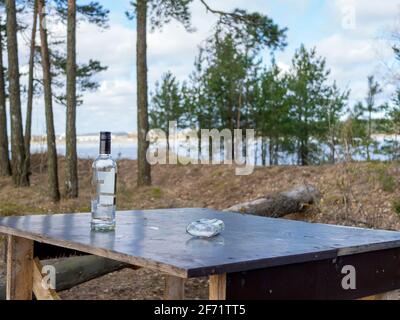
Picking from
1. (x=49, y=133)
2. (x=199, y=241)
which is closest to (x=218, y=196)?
(x=49, y=133)

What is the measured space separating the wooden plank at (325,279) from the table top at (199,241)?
0.18 feet

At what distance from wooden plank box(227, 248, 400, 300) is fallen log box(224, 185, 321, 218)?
424 cm

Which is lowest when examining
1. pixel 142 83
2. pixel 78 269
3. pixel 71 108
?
pixel 78 269

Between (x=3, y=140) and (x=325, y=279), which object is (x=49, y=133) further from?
(x=325, y=279)

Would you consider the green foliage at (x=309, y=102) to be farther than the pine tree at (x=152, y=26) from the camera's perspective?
Yes

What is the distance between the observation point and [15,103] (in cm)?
1167

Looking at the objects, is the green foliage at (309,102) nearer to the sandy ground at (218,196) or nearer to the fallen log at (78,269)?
the sandy ground at (218,196)

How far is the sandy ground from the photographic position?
471 centimetres

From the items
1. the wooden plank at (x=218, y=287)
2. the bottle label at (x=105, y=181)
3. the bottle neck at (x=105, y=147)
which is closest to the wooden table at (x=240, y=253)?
the wooden plank at (x=218, y=287)

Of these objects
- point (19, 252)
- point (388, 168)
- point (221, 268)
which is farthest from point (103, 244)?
point (388, 168)

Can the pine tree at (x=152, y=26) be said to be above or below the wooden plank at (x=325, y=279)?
above

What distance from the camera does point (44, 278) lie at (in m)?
2.83

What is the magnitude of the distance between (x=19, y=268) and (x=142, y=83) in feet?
24.8

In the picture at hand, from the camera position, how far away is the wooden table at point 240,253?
177 cm
